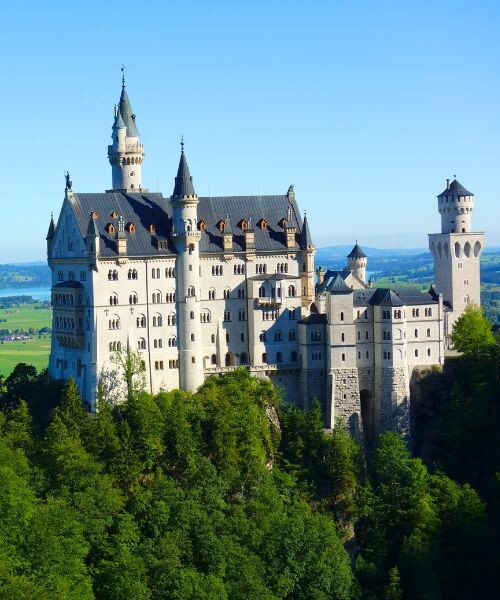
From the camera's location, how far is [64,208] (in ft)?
384

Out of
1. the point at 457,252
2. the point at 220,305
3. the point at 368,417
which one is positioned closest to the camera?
the point at 220,305

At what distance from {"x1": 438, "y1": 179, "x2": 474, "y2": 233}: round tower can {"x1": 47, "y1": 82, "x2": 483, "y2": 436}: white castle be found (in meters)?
10.2

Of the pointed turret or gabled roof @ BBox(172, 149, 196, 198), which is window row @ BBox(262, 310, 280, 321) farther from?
the pointed turret

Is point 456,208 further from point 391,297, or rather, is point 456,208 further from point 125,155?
point 125,155

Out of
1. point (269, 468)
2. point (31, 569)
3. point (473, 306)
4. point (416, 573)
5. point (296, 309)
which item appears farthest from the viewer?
point (473, 306)

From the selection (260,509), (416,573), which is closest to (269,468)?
(260,509)

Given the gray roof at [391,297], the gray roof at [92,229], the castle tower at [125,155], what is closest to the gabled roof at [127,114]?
the castle tower at [125,155]

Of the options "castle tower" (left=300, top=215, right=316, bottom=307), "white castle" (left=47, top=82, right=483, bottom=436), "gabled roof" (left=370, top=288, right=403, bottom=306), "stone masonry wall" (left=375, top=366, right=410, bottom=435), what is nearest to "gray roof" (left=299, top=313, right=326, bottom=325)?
"white castle" (left=47, top=82, right=483, bottom=436)

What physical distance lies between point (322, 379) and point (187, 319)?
13892 millimetres

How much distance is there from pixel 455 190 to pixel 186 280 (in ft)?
109

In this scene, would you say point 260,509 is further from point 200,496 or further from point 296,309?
point 296,309

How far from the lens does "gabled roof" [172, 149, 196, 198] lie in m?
115

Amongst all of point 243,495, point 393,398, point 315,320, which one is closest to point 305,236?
point 315,320

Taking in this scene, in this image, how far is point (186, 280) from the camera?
116 meters
